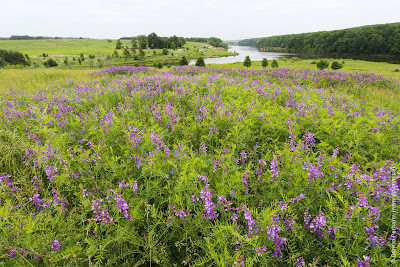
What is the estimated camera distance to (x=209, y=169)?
114 inches

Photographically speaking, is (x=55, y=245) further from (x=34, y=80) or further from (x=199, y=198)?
(x=34, y=80)

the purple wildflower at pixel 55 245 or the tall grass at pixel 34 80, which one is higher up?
the tall grass at pixel 34 80

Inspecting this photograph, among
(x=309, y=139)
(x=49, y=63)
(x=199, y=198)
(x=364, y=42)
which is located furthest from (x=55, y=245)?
(x=364, y=42)

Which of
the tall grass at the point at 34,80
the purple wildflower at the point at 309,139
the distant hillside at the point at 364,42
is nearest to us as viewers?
the purple wildflower at the point at 309,139

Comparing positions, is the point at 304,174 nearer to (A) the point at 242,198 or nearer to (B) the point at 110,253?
(A) the point at 242,198

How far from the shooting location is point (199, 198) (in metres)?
2.41

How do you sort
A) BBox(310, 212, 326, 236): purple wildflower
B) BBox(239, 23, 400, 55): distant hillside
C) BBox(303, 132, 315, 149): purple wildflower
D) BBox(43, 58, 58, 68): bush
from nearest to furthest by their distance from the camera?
BBox(310, 212, 326, 236): purple wildflower, BBox(303, 132, 315, 149): purple wildflower, BBox(43, 58, 58, 68): bush, BBox(239, 23, 400, 55): distant hillside

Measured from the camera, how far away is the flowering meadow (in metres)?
1.74

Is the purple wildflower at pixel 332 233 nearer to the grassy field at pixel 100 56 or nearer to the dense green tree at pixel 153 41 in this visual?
the grassy field at pixel 100 56

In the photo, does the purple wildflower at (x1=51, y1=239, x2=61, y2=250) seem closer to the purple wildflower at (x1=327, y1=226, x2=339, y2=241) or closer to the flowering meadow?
the flowering meadow

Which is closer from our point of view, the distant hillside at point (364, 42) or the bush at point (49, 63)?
the bush at point (49, 63)

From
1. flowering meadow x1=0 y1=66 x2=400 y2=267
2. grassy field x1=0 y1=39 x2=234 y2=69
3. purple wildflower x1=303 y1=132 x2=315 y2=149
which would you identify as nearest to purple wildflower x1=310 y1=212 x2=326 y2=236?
flowering meadow x1=0 y1=66 x2=400 y2=267

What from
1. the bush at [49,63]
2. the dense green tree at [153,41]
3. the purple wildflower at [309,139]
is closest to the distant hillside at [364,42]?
the dense green tree at [153,41]

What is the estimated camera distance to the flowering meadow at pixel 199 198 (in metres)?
1.74
